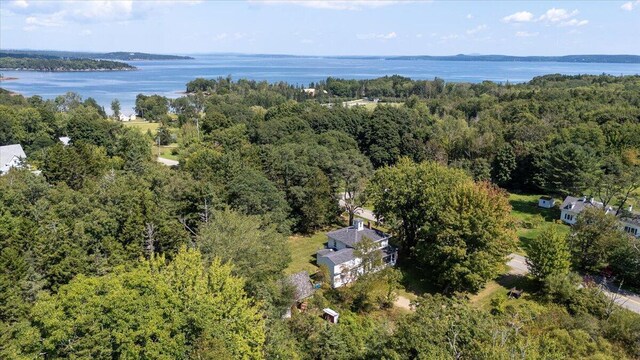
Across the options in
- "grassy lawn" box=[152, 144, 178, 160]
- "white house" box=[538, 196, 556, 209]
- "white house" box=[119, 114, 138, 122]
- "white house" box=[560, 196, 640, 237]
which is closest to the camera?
"white house" box=[560, 196, 640, 237]

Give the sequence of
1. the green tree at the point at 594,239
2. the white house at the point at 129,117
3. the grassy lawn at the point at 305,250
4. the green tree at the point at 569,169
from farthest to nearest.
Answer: the white house at the point at 129,117 → the green tree at the point at 569,169 → the grassy lawn at the point at 305,250 → the green tree at the point at 594,239

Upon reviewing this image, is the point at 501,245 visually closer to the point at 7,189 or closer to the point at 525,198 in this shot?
the point at 525,198

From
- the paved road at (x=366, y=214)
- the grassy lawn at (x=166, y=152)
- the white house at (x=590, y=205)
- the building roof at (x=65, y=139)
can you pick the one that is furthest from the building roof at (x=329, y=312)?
the building roof at (x=65, y=139)

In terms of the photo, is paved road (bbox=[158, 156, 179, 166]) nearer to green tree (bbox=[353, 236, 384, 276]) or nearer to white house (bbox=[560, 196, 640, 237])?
green tree (bbox=[353, 236, 384, 276])

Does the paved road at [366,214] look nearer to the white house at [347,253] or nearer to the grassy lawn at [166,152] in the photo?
the white house at [347,253]

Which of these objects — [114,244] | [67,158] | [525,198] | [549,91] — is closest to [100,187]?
[114,244]

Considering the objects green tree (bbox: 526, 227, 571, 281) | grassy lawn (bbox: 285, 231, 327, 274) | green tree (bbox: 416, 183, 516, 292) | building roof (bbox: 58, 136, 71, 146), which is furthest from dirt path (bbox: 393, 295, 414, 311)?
building roof (bbox: 58, 136, 71, 146)
